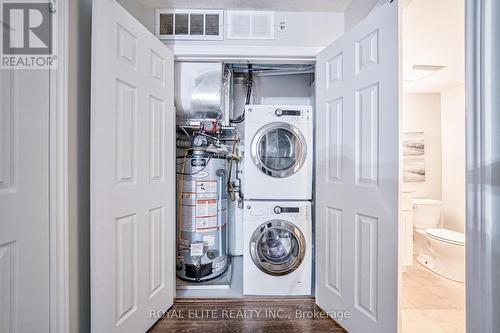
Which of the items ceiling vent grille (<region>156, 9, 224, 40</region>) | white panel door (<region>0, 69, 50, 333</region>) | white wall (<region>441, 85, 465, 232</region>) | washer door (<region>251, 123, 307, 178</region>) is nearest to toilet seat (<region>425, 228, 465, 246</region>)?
white wall (<region>441, 85, 465, 232</region>)

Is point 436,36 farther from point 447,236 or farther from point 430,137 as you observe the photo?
point 447,236

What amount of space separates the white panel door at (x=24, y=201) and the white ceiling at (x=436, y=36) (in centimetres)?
249

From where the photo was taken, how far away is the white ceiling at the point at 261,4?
5.78ft

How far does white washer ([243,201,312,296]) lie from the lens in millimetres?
1906

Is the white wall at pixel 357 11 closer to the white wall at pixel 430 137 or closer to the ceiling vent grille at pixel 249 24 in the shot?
the ceiling vent grille at pixel 249 24

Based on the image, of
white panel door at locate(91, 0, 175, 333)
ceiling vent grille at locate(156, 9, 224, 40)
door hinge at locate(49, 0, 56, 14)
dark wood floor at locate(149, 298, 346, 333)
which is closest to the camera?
door hinge at locate(49, 0, 56, 14)

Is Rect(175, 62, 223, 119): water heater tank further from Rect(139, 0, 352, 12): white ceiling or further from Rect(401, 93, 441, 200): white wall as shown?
Rect(401, 93, 441, 200): white wall

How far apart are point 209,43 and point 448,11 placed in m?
1.91

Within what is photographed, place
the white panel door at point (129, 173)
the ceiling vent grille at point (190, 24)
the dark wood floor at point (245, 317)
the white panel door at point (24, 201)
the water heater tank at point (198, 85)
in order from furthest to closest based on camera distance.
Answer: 1. the water heater tank at point (198, 85)
2. the ceiling vent grille at point (190, 24)
3. the dark wood floor at point (245, 317)
4. the white panel door at point (129, 173)
5. the white panel door at point (24, 201)

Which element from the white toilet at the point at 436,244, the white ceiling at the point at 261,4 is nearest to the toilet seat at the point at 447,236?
the white toilet at the point at 436,244

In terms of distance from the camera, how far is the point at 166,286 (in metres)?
1.70

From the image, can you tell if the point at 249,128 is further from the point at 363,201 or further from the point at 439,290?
the point at 439,290

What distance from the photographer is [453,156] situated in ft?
10.3

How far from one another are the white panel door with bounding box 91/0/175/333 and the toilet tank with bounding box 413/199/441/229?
3.17 meters
